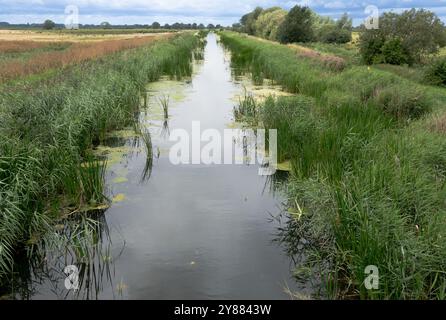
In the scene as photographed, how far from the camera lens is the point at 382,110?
998 centimetres

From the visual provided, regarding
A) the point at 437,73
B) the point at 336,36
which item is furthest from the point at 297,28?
the point at 437,73

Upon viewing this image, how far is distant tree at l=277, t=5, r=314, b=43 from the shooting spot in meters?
41.8

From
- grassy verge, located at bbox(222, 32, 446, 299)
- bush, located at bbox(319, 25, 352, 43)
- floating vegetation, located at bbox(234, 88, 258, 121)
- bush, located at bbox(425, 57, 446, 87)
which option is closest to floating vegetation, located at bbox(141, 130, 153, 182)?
grassy verge, located at bbox(222, 32, 446, 299)

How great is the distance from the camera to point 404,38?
18312mm

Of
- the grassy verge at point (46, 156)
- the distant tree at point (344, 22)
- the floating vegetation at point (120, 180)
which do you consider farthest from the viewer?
the distant tree at point (344, 22)

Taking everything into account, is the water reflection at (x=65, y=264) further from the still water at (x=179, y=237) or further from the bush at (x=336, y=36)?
the bush at (x=336, y=36)

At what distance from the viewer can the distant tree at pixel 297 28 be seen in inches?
1644

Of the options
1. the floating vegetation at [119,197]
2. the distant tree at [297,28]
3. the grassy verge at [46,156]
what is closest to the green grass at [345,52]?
the distant tree at [297,28]

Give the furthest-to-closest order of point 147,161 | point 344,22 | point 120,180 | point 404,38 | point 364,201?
point 344,22, point 404,38, point 147,161, point 120,180, point 364,201

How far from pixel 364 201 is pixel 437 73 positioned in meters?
10.6

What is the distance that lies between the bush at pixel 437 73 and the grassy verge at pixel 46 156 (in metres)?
9.37

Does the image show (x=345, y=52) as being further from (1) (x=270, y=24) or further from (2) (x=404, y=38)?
(1) (x=270, y=24)

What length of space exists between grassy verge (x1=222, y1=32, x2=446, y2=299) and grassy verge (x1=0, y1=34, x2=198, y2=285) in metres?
2.93
